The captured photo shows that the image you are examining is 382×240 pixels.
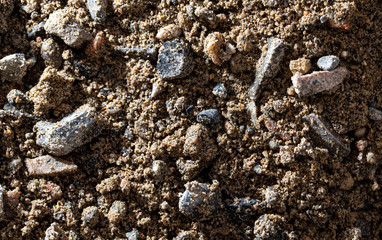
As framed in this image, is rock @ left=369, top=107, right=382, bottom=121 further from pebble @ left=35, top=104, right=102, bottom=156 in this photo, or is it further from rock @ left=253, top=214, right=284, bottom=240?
pebble @ left=35, top=104, right=102, bottom=156

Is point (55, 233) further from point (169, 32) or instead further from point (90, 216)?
point (169, 32)

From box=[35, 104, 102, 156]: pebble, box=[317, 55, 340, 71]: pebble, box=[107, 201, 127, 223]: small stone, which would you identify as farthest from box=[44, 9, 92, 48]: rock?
box=[317, 55, 340, 71]: pebble

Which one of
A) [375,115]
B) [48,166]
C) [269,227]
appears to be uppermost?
[48,166]

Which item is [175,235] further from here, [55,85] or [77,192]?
[55,85]

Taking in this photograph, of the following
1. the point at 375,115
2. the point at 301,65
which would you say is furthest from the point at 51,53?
the point at 375,115

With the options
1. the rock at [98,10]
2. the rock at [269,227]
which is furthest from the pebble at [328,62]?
the rock at [98,10]

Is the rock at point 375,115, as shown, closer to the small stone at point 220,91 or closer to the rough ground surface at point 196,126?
the rough ground surface at point 196,126
